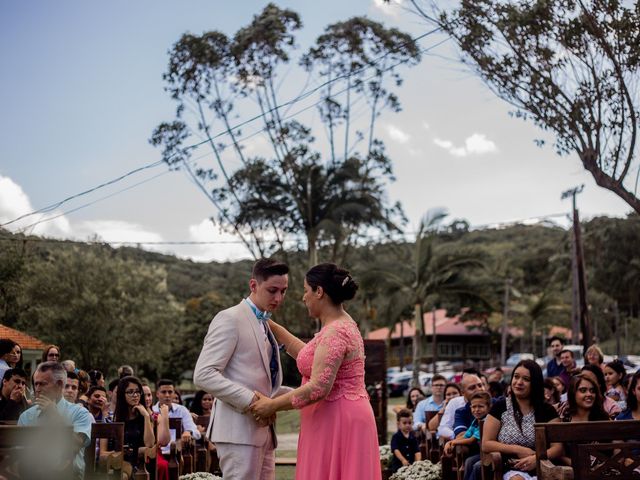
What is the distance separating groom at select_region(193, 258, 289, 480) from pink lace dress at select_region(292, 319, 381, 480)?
221 mm

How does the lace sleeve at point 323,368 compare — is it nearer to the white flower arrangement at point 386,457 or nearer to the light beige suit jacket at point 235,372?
the light beige suit jacket at point 235,372

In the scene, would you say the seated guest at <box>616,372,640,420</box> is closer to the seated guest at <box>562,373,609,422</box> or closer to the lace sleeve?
the seated guest at <box>562,373,609,422</box>

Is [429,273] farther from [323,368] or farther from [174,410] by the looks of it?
[323,368]

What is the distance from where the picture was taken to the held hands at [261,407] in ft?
15.7

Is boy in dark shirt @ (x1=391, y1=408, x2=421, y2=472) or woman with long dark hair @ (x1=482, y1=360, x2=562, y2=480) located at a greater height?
woman with long dark hair @ (x1=482, y1=360, x2=562, y2=480)

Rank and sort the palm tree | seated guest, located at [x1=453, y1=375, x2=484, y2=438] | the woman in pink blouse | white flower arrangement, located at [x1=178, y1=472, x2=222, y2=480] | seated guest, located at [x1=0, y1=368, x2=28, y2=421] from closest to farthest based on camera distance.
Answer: the woman in pink blouse → seated guest, located at [x1=0, y1=368, x2=28, y2=421] → white flower arrangement, located at [x1=178, y1=472, x2=222, y2=480] → seated guest, located at [x1=453, y1=375, x2=484, y2=438] → the palm tree

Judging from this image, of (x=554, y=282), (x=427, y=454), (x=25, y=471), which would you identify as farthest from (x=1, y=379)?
(x=554, y=282)

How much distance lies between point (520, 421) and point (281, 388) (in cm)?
284

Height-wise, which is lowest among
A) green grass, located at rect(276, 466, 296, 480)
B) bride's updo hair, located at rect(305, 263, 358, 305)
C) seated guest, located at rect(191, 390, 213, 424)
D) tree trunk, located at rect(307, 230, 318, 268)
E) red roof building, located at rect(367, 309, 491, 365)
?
green grass, located at rect(276, 466, 296, 480)

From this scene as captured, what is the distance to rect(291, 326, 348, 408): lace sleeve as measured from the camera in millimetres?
4867

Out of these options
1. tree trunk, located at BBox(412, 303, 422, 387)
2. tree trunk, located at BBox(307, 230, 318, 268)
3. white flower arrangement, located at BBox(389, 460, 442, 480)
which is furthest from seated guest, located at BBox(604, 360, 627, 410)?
tree trunk, located at BBox(412, 303, 422, 387)

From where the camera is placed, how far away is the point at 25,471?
207 inches

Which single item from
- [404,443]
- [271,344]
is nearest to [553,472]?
[271,344]

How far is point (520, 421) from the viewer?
7184 mm
